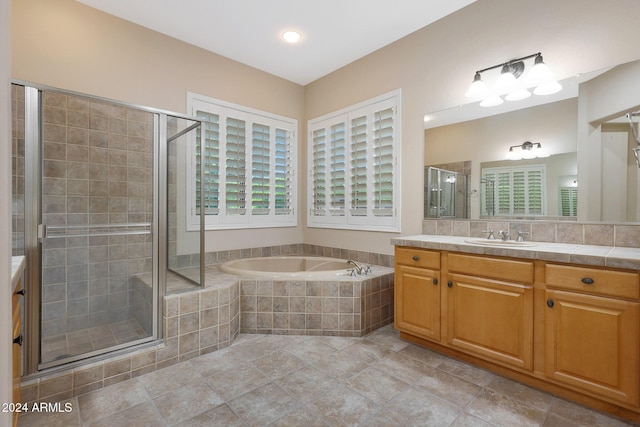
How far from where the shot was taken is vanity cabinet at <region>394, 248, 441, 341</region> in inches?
89.4

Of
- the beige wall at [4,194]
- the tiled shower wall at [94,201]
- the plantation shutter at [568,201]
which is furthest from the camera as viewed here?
the plantation shutter at [568,201]

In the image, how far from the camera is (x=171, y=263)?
7.64ft

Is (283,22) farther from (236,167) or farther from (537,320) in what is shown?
(537,320)

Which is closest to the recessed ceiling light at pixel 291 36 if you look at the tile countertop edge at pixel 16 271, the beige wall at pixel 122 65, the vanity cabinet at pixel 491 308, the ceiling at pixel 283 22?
the ceiling at pixel 283 22

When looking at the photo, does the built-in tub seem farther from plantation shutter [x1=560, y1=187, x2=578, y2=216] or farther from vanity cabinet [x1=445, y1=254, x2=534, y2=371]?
plantation shutter [x1=560, y1=187, x2=578, y2=216]

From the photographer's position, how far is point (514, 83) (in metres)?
2.29

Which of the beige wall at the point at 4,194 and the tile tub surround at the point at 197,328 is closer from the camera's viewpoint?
the beige wall at the point at 4,194

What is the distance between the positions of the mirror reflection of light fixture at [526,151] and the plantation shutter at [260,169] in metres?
2.50

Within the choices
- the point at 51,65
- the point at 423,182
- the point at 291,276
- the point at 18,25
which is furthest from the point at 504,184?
the point at 18,25

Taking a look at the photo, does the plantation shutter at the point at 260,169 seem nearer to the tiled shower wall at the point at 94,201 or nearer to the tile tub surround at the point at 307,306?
the tile tub surround at the point at 307,306

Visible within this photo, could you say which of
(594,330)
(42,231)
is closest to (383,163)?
(594,330)

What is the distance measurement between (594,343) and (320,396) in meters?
1.51

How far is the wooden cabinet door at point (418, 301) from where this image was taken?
2.27 m

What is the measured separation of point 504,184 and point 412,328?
1.34 metres
